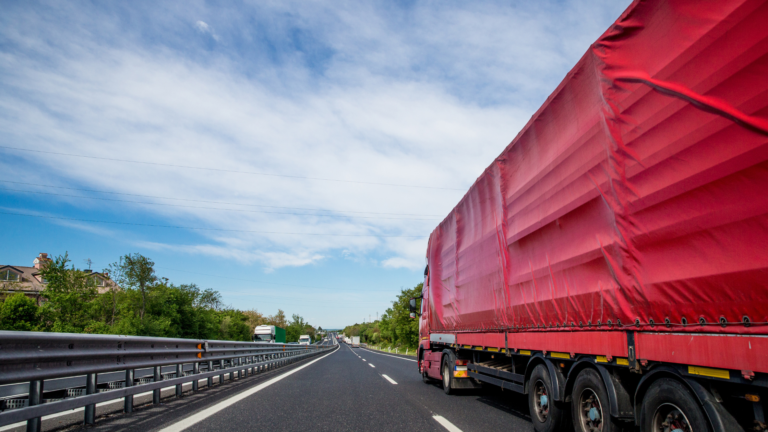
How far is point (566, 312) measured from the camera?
4797mm

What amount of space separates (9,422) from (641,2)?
6097mm

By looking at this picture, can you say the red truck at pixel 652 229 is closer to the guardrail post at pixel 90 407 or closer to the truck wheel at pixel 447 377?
the truck wheel at pixel 447 377

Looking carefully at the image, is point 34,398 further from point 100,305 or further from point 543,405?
point 100,305

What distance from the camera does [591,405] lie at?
14.3 feet

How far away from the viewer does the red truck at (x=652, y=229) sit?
2590mm

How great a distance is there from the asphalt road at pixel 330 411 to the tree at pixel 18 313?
45.9m

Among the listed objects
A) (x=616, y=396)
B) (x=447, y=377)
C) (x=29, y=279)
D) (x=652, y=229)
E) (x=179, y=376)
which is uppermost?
(x=29, y=279)

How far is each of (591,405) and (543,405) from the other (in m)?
1.07

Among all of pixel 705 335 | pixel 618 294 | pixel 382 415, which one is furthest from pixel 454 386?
pixel 705 335

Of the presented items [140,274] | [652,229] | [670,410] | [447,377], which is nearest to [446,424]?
[670,410]

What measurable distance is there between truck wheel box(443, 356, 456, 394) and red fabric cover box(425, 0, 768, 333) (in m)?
3.84

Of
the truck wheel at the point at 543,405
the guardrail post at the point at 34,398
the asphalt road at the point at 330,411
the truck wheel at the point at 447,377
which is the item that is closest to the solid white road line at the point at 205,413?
the asphalt road at the point at 330,411

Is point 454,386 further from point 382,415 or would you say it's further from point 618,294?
point 618,294

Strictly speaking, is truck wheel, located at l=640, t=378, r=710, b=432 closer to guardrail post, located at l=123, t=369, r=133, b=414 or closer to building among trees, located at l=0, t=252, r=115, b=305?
guardrail post, located at l=123, t=369, r=133, b=414
